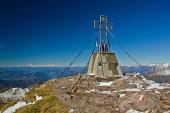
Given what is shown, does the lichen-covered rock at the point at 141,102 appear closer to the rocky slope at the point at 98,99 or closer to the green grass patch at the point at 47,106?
the rocky slope at the point at 98,99

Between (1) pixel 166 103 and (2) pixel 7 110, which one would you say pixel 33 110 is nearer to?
(2) pixel 7 110

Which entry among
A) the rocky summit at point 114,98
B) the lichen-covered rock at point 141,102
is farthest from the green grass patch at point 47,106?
the lichen-covered rock at point 141,102

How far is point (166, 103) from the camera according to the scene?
103 feet

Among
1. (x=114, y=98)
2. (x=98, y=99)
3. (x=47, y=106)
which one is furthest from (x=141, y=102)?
(x=47, y=106)

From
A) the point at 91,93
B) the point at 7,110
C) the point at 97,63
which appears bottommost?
the point at 7,110

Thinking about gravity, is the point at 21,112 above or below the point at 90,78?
below

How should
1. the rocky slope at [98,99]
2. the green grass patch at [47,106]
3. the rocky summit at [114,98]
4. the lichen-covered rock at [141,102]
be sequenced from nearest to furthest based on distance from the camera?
1. the lichen-covered rock at [141,102]
2. the rocky summit at [114,98]
3. the rocky slope at [98,99]
4. the green grass patch at [47,106]

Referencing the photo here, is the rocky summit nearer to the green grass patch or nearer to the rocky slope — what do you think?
the rocky slope

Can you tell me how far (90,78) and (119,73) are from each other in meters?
8.84

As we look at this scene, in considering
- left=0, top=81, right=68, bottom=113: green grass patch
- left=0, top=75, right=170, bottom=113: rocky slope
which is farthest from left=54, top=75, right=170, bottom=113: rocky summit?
left=0, top=81, right=68, bottom=113: green grass patch

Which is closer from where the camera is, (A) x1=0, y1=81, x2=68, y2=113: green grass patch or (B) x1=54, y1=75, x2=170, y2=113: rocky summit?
(B) x1=54, y1=75, x2=170, y2=113: rocky summit

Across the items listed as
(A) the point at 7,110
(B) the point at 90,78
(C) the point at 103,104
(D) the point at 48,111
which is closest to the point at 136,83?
(B) the point at 90,78

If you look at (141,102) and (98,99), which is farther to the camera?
(98,99)

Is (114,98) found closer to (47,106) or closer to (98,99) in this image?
(98,99)
